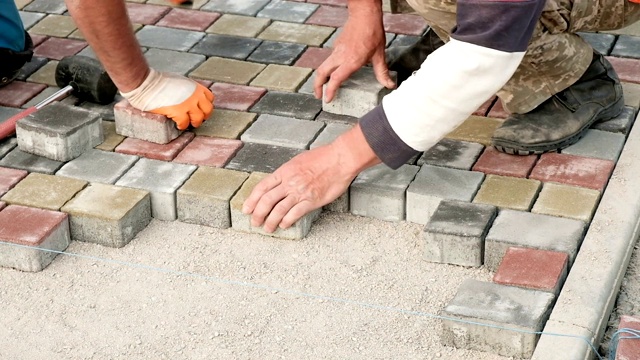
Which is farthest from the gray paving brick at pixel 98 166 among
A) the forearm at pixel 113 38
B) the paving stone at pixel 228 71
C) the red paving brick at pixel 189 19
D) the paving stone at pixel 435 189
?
the red paving brick at pixel 189 19

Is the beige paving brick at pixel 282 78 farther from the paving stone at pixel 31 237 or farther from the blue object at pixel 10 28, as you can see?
the paving stone at pixel 31 237

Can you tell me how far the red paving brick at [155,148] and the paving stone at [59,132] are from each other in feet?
0.38

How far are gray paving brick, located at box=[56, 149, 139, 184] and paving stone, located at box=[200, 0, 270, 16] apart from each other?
1.36 meters

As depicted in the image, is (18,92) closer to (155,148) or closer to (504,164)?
(155,148)

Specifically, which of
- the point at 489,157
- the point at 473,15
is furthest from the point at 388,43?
the point at 473,15

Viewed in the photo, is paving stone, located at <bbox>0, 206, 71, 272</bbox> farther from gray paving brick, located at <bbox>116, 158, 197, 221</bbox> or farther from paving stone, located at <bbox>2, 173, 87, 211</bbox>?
gray paving brick, located at <bbox>116, 158, 197, 221</bbox>

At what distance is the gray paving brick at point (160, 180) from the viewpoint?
3.64 m

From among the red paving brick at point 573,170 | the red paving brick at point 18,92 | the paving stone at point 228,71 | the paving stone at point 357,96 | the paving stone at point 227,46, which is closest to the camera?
the red paving brick at point 573,170

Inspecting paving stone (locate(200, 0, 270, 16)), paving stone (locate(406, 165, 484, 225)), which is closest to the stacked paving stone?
paving stone (locate(406, 165, 484, 225))

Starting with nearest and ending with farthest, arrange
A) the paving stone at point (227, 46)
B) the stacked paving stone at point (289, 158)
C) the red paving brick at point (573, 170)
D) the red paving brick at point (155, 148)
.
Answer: the stacked paving stone at point (289, 158) → the red paving brick at point (573, 170) → the red paving brick at point (155, 148) → the paving stone at point (227, 46)

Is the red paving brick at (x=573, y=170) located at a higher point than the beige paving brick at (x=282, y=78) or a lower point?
lower

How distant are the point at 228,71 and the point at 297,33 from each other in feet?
1.59

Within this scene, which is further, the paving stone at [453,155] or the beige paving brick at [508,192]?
the paving stone at [453,155]

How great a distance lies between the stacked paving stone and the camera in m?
3.24
